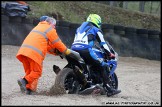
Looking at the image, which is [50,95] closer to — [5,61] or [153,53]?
[5,61]

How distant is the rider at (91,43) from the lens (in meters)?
10.3

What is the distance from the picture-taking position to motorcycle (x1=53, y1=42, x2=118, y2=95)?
9789 millimetres

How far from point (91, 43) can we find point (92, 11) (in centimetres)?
1487

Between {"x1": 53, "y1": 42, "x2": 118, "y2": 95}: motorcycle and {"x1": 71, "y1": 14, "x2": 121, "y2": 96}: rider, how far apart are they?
4.9 inches

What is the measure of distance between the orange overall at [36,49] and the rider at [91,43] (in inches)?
25.9

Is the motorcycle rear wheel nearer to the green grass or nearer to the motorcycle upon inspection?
the motorcycle

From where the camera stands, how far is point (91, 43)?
10.4 metres

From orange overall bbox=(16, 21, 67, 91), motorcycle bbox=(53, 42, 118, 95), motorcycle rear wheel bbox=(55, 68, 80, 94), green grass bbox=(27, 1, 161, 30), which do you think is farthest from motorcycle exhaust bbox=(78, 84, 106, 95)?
green grass bbox=(27, 1, 161, 30)

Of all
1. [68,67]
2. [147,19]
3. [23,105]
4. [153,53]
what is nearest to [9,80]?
[68,67]

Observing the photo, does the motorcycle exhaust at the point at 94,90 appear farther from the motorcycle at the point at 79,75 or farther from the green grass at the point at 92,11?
the green grass at the point at 92,11

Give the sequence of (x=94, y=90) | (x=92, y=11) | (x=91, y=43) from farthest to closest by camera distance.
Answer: (x=92, y=11) < (x=91, y=43) < (x=94, y=90)

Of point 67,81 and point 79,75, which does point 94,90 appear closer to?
point 79,75

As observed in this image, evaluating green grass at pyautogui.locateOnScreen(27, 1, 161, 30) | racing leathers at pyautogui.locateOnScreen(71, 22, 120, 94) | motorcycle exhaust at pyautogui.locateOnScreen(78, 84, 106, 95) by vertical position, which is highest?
racing leathers at pyautogui.locateOnScreen(71, 22, 120, 94)

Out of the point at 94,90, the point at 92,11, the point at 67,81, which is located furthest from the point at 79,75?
the point at 92,11
